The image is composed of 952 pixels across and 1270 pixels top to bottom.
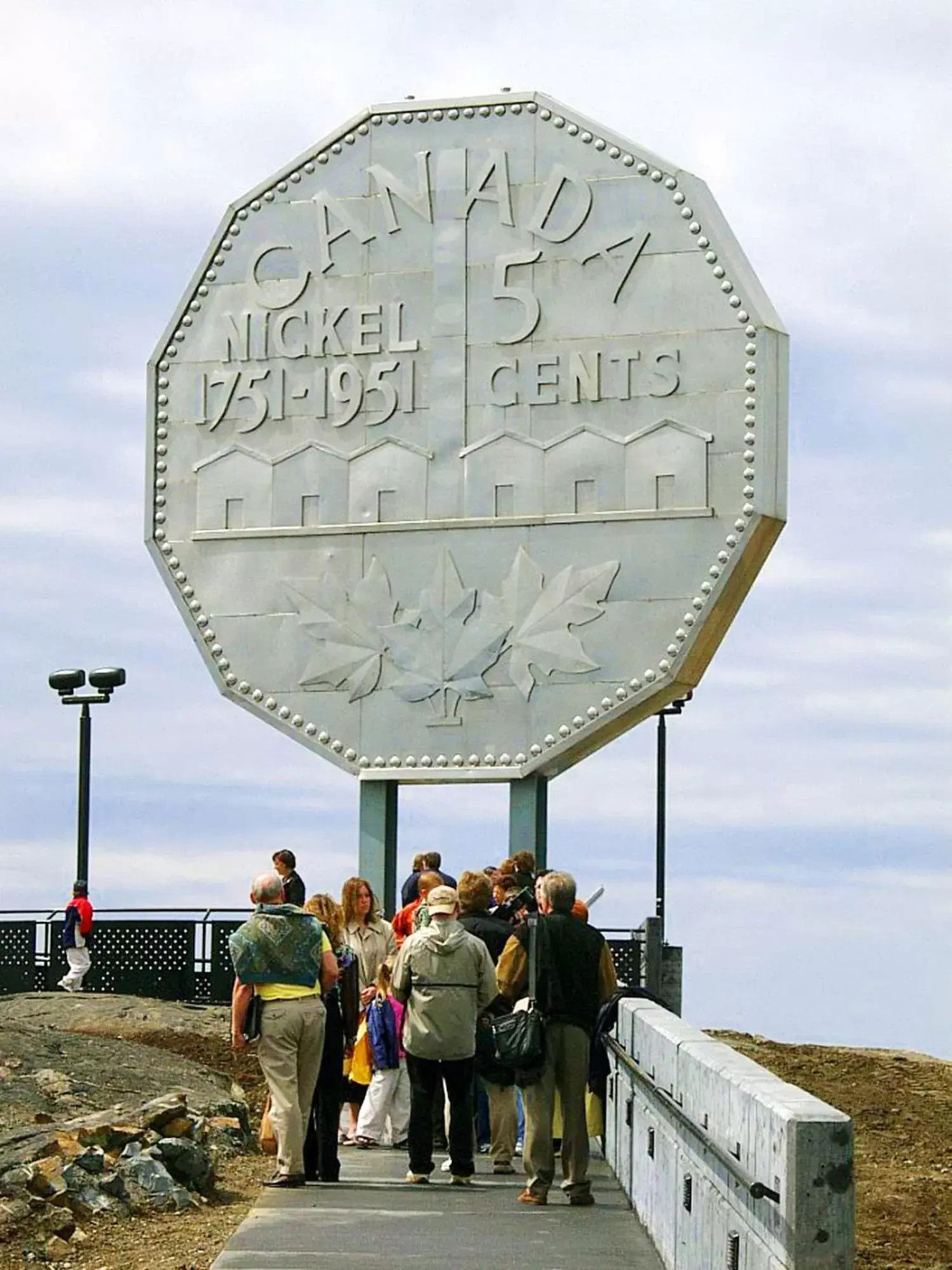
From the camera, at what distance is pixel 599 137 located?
21.9 metres

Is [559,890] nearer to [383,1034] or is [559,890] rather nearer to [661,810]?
[383,1034]

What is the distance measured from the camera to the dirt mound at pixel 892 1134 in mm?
14555

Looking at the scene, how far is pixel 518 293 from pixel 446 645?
3.42m

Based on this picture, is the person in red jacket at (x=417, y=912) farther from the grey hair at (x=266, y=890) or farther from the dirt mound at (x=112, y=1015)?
the dirt mound at (x=112, y=1015)

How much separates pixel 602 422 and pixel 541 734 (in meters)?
2.97

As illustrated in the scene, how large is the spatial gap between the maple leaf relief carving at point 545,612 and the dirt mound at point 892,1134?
197 inches

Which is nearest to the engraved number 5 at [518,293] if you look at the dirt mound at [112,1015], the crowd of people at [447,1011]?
the dirt mound at [112,1015]

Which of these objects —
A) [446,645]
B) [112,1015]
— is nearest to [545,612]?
[446,645]

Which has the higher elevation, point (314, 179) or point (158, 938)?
point (314, 179)

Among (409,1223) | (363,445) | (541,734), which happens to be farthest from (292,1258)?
(363,445)

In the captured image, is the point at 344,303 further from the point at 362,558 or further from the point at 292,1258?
the point at 292,1258

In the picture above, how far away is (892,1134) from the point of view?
20.7m

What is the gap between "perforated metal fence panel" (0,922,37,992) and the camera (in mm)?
29125

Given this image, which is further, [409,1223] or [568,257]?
[568,257]
